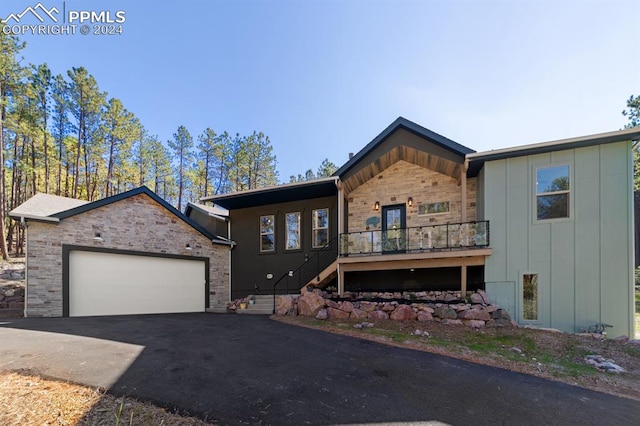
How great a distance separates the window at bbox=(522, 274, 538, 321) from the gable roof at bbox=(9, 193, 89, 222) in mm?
14362

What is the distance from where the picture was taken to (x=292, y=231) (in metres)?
13.4

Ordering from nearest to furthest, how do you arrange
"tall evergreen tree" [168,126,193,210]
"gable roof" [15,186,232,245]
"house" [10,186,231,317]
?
"house" [10,186,231,317] → "gable roof" [15,186,232,245] → "tall evergreen tree" [168,126,193,210]

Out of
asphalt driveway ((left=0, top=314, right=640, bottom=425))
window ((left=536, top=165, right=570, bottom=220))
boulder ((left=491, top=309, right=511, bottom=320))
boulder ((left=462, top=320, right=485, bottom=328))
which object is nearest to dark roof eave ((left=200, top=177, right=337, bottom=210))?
boulder ((left=462, top=320, right=485, bottom=328))

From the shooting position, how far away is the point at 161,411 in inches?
130

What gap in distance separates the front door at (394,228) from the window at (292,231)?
3.71m

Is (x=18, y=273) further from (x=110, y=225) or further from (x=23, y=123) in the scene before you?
(x=23, y=123)

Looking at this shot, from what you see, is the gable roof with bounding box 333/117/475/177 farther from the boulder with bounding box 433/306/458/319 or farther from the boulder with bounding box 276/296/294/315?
the boulder with bounding box 276/296/294/315

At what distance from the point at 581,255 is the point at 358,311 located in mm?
6167

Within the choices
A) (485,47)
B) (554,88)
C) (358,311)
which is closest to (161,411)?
(358,311)

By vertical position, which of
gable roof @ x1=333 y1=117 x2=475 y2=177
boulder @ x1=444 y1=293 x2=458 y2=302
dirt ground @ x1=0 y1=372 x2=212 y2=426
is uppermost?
gable roof @ x1=333 y1=117 x2=475 y2=177

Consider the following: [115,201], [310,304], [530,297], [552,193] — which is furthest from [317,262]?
[552,193]

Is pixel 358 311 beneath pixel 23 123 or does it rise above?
beneath

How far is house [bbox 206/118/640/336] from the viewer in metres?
7.99

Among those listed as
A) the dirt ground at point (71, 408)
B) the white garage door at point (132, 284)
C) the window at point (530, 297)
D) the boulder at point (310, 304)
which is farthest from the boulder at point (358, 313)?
the white garage door at point (132, 284)
